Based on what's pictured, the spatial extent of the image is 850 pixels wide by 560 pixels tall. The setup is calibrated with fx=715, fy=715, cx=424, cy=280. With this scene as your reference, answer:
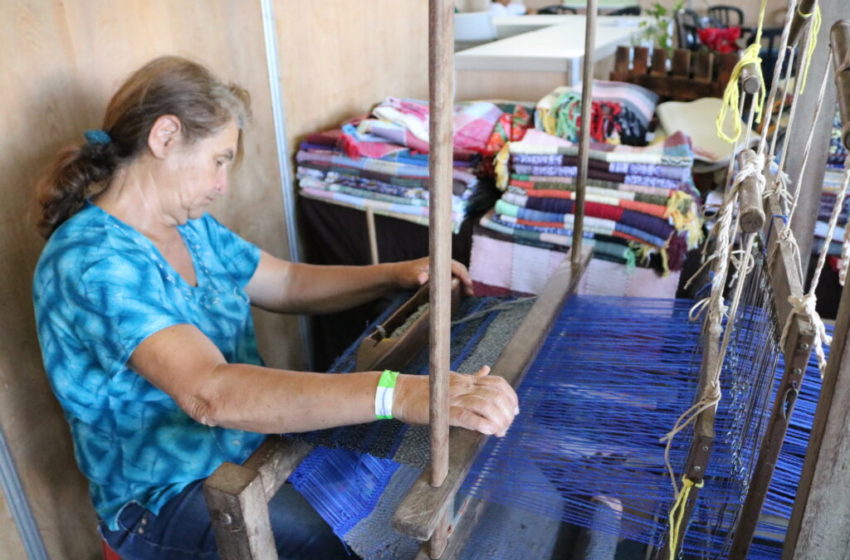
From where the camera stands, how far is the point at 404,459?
1066 millimetres

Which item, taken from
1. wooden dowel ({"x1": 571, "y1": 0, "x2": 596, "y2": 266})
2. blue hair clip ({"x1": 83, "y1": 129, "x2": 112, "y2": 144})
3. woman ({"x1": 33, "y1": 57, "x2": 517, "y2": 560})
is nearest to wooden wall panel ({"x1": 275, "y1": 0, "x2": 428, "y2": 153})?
woman ({"x1": 33, "y1": 57, "x2": 517, "y2": 560})

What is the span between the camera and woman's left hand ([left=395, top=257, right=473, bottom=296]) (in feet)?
5.44

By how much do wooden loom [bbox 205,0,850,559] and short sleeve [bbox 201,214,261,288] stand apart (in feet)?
2.25

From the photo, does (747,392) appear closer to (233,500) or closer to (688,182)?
(233,500)

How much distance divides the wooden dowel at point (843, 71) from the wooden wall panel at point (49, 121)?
1.45 meters

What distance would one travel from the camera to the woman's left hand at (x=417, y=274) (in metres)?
1.66

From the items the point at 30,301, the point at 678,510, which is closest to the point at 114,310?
the point at 30,301

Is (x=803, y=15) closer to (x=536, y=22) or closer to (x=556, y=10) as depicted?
(x=536, y=22)

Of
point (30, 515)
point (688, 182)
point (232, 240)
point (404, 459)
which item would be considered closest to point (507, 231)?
point (688, 182)

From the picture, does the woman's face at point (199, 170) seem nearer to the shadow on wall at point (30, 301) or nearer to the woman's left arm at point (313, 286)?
the shadow on wall at point (30, 301)

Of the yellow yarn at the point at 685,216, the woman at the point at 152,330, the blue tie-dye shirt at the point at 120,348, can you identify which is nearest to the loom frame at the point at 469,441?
the woman at the point at 152,330

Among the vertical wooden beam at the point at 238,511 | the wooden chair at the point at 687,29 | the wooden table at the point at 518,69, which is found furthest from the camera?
the wooden chair at the point at 687,29

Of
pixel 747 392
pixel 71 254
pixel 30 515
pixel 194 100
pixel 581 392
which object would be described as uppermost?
pixel 194 100

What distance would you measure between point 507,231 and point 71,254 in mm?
1183
